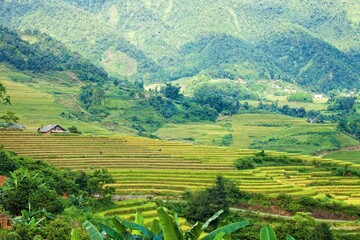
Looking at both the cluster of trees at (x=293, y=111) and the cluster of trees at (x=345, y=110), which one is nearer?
the cluster of trees at (x=345, y=110)

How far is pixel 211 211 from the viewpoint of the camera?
32.0m

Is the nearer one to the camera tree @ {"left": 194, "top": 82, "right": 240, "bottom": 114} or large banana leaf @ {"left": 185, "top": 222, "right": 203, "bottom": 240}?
large banana leaf @ {"left": 185, "top": 222, "right": 203, "bottom": 240}

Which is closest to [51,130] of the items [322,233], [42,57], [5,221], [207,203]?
[207,203]

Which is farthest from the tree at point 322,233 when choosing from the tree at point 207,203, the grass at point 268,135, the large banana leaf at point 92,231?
the grass at point 268,135

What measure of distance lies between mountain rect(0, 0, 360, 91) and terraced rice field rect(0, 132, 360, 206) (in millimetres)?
90404

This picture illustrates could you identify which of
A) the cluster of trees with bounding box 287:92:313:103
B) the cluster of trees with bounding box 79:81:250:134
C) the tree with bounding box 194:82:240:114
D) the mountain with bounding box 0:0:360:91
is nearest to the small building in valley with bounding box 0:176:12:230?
the cluster of trees with bounding box 79:81:250:134

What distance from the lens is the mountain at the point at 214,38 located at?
151875 mm

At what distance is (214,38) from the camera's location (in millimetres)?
170500

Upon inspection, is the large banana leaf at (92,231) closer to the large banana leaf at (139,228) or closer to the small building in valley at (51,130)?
the large banana leaf at (139,228)

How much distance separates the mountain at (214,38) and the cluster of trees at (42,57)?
1408 inches

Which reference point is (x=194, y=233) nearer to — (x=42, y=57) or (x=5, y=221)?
(x=5, y=221)

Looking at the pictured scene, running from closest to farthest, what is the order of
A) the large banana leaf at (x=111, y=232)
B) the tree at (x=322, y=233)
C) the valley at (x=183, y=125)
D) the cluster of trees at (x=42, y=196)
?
the large banana leaf at (x=111, y=232) < the cluster of trees at (x=42, y=196) < the tree at (x=322, y=233) < the valley at (x=183, y=125)

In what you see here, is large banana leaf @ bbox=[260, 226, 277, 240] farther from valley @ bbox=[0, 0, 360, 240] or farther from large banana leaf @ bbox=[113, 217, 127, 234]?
large banana leaf @ bbox=[113, 217, 127, 234]

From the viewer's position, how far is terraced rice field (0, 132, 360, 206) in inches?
1496
